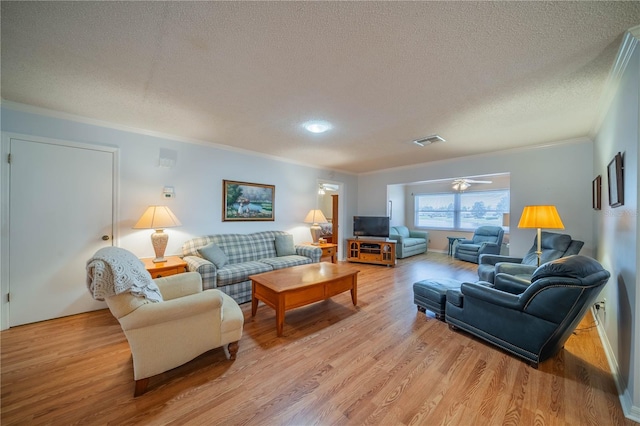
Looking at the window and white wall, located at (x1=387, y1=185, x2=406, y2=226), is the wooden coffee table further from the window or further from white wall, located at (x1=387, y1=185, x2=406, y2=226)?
the window

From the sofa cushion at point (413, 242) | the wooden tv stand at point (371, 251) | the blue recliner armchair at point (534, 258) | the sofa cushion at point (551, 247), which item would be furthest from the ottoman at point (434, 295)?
the sofa cushion at point (413, 242)

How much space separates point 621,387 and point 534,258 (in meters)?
1.98

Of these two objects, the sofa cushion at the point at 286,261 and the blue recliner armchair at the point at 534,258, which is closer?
the blue recliner armchair at the point at 534,258

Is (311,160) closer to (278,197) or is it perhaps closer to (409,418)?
(278,197)

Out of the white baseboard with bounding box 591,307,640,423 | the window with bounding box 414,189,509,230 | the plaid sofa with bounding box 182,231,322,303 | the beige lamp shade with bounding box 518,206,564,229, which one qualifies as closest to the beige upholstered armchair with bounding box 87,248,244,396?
the plaid sofa with bounding box 182,231,322,303

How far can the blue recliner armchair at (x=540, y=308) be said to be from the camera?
1680 millimetres

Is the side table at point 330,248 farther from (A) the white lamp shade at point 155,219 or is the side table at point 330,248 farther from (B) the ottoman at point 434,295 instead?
(A) the white lamp shade at point 155,219

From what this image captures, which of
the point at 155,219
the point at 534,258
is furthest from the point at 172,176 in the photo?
the point at 534,258

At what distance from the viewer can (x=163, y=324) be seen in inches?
64.9

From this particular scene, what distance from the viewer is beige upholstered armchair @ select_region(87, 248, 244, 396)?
152 cm

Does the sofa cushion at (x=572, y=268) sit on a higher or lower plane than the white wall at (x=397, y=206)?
lower

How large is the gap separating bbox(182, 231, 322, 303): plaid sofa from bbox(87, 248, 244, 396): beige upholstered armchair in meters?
1.11

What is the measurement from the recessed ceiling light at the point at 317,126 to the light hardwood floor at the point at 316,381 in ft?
7.82

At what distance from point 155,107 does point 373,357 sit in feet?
10.9
